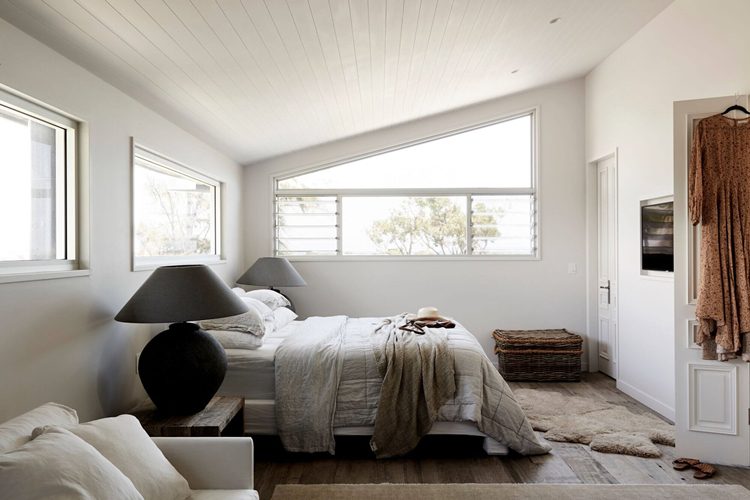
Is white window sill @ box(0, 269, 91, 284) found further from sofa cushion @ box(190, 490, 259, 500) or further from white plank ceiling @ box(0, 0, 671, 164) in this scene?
sofa cushion @ box(190, 490, 259, 500)

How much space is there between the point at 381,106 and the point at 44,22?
3.09 metres

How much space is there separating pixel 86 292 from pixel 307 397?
1404 mm

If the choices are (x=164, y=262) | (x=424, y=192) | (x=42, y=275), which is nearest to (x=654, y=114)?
(x=424, y=192)

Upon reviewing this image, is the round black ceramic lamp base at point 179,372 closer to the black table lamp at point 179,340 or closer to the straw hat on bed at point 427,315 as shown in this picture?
the black table lamp at point 179,340

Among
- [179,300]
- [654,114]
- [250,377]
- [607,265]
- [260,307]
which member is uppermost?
[654,114]

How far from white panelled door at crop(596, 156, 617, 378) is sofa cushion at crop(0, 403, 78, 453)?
15.7ft

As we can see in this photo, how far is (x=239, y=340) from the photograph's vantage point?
11.4ft

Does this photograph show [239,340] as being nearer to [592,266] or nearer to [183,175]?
[183,175]

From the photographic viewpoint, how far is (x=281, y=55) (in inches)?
120

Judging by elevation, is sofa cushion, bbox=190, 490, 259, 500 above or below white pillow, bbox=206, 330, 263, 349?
below

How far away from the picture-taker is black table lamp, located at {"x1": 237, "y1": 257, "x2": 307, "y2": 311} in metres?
5.03

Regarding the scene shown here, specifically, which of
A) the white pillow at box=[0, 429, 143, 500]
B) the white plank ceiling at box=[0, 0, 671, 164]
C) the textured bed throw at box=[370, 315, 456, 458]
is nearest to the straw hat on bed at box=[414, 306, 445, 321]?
the textured bed throw at box=[370, 315, 456, 458]

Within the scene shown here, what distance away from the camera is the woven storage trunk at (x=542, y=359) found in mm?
5172

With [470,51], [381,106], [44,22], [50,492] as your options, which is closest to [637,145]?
[470,51]
